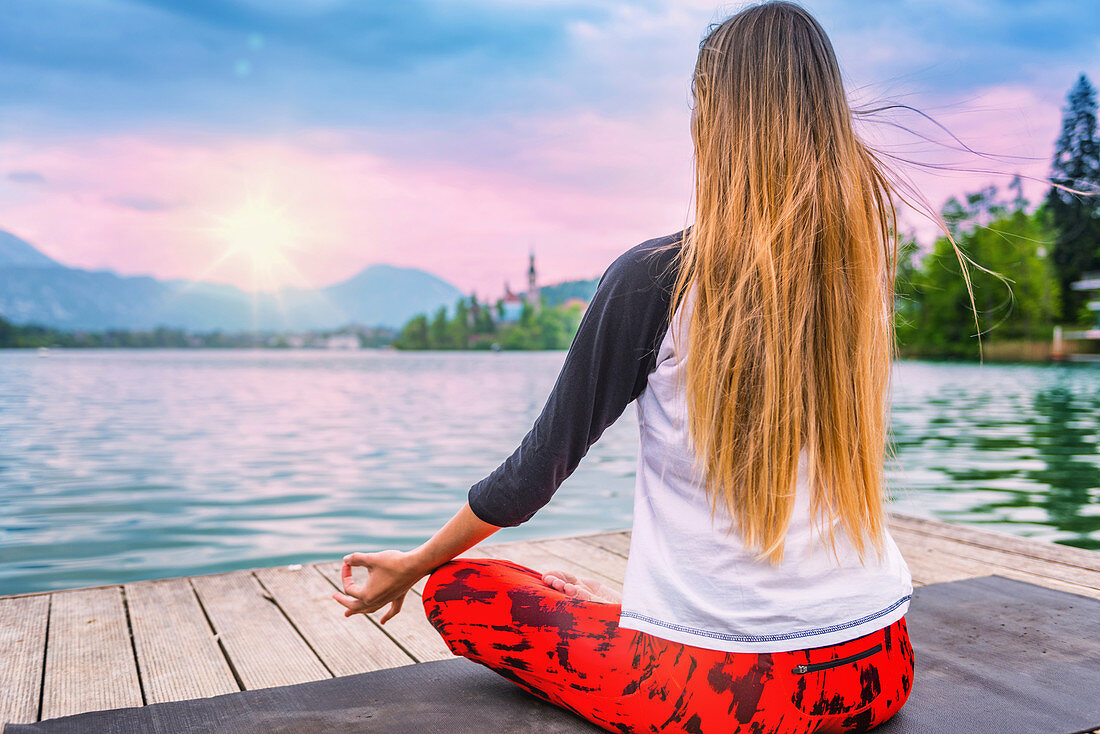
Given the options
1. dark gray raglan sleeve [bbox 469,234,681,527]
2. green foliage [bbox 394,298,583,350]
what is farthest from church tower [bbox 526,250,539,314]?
dark gray raglan sleeve [bbox 469,234,681,527]

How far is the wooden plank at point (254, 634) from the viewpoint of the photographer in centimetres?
191

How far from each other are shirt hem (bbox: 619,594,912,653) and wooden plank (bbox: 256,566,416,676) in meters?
0.98

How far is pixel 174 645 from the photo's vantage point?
2.13 m

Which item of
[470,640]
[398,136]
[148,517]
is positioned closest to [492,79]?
[398,136]

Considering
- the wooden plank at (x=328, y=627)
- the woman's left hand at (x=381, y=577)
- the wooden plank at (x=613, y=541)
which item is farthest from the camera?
the wooden plank at (x=613, y=541)

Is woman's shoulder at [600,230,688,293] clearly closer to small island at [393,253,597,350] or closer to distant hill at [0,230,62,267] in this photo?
small island at [393,253,597,350]

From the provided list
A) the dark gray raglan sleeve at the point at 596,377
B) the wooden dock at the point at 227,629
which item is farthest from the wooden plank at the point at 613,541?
the dark gray raglan sleeve at the point at 596,377

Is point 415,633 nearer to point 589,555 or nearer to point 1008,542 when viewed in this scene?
point 589,555

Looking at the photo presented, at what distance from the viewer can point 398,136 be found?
75.1 metres

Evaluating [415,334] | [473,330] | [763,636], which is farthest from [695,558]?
[415,334]

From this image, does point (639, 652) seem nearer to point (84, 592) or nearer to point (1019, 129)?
point (1019, 129)

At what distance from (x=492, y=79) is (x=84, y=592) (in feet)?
252

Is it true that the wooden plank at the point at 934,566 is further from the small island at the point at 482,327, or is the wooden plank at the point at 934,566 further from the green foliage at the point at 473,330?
the green foliage at the point at 473,330

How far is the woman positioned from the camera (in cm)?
114
